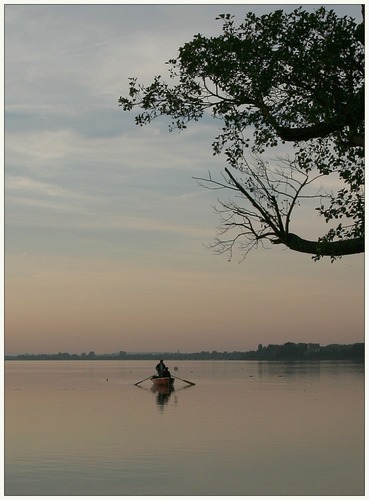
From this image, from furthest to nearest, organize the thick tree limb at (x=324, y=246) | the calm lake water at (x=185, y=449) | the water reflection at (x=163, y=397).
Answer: the water reflection at (x=163, y=397)
the calm lake water at (x=185, y=449)
the thick tree limb at (x=324, y=246)

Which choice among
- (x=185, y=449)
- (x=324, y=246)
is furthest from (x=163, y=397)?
(x=324, y=246)

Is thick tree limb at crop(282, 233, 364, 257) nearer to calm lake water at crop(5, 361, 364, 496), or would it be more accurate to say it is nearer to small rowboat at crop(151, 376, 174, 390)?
calm lake water at crop(5, 361, 364, 496)

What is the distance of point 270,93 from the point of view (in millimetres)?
18375

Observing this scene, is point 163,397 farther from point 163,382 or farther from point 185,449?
point 185,449

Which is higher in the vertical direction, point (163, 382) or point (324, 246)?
point (324, 246)

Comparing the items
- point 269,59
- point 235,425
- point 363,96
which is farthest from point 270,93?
point 235,425

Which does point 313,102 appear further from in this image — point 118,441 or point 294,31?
point 118,441

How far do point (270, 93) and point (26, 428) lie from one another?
3388 centimetres

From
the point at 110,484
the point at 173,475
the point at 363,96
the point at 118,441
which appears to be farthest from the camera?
the point at 118,441

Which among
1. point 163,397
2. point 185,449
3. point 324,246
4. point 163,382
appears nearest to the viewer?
point 324,246

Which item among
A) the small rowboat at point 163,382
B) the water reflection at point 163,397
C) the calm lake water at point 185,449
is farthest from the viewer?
the small rowboat at point 163,382

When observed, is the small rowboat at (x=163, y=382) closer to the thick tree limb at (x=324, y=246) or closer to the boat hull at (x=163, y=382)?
the boat hull at (x=163, y=382)

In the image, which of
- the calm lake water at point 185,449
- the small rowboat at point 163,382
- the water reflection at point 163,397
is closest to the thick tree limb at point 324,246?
the calm lake water at point 185,449

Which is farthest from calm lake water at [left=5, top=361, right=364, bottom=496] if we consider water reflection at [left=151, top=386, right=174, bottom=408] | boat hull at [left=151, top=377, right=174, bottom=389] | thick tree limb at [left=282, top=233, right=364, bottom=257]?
thick tree limb at [left=282, top=233, right=364, bottom=257]
